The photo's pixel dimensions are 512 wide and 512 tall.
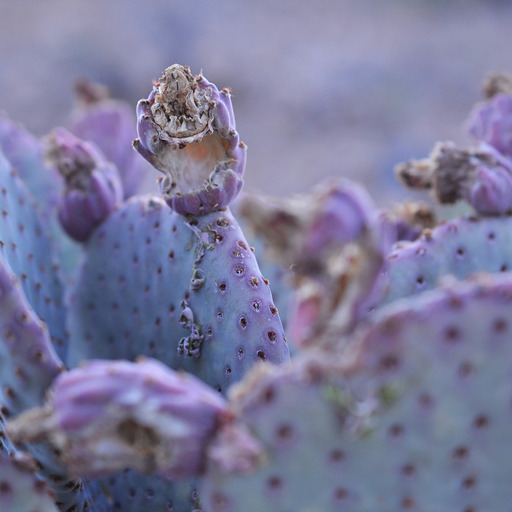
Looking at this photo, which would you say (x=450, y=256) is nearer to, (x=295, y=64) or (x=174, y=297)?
(x=174, y=297)

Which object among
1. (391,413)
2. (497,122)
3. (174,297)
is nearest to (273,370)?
(391,413)

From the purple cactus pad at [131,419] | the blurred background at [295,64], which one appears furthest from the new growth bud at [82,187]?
the blurred background at [295,64]

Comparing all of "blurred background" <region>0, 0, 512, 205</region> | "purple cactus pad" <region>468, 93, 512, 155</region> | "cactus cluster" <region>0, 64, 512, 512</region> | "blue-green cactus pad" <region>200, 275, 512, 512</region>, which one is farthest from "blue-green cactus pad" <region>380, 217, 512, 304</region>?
"blurred background" <region>0, 0, 512, 205</region>

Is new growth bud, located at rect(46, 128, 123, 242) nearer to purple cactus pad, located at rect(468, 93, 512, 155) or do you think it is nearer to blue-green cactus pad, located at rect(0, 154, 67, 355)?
blue-green cactus pad, located at rect(0, 154, 67, 355)

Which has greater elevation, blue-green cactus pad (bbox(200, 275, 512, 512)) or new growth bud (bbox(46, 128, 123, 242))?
new growth bud (bbox(46, 128, 123, 242))

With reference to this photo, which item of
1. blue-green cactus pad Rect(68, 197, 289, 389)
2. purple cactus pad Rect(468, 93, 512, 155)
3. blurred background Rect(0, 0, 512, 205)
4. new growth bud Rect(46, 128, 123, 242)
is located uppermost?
blurred background Rect(0, 0, 512, 205)

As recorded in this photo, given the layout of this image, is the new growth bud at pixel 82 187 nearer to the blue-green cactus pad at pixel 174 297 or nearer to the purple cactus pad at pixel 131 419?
the blue-green cactus pad at pixel 174 297

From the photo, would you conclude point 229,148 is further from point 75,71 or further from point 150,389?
point 75,71
